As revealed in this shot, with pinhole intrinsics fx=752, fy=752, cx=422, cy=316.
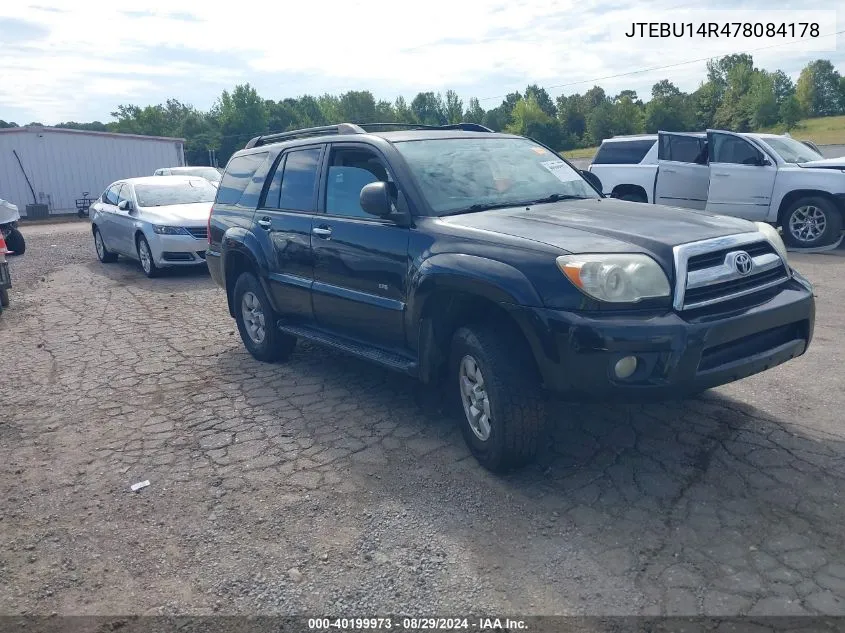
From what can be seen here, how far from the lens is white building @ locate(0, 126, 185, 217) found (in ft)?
106

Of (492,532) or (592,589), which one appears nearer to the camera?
(592,589)

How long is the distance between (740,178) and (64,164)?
3029 cm

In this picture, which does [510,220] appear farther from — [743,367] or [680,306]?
[743,367]

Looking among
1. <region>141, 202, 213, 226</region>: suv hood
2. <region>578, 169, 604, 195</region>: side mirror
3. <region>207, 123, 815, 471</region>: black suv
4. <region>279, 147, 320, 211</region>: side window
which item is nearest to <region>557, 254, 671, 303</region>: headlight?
<region>207, 123, 815, 471</region>: black suv

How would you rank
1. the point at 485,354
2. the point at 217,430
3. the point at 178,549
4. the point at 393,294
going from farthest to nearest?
1. the point at 217,430
2. the point at 393,294
3. the point at 485,354
4. the point at 178,549

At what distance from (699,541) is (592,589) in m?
0.61

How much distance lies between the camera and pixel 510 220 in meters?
4.29

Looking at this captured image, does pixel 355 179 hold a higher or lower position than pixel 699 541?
higher

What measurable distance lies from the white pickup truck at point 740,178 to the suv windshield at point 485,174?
24.9ft

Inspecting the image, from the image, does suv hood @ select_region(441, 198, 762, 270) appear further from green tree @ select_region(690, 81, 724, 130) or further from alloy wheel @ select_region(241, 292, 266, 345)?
green tree @ select_region(690, 81, 724, 130)

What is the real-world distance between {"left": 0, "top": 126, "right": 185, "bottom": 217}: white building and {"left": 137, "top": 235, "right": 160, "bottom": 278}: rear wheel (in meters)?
24.4

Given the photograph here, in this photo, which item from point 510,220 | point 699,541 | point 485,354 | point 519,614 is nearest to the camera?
point 519,614

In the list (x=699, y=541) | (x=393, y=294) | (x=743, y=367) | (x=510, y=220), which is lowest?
(x=699, y=541)

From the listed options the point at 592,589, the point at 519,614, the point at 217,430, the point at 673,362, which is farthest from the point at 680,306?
the point at 217,430
